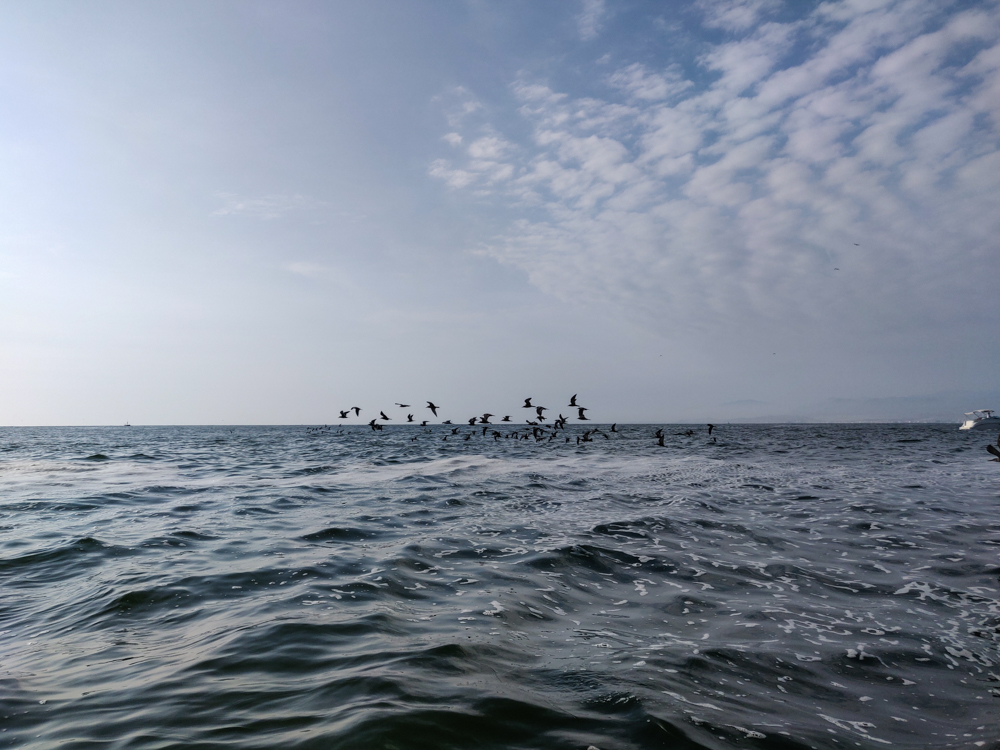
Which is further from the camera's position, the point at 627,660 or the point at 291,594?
the point at 291,594

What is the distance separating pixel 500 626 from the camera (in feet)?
22.7

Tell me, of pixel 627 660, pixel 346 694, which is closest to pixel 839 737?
pixel 627 660

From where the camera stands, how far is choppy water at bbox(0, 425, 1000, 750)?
4641 mm

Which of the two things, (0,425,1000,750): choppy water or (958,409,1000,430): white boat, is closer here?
(0,425,1000,750): choppy water

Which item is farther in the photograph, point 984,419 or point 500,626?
point 984,419

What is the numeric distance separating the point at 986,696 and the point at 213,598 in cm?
950

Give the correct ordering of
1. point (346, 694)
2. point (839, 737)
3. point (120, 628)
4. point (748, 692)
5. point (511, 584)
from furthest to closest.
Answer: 1. point (511, 584)
2. point (120, 628)
3. point (748, 692)
4. point (346, 694)
5. point (839, 737)

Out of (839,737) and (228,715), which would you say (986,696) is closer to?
(839,737)

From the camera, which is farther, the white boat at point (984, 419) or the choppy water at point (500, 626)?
the white boat at point (984, 419)

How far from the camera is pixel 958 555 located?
1052 centimetres

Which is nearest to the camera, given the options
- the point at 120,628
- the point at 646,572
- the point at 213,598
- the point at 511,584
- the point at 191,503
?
the point at 120,628

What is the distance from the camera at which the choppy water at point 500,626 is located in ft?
15.2

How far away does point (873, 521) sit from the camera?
13938 mm

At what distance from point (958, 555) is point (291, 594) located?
12265 millimetres
